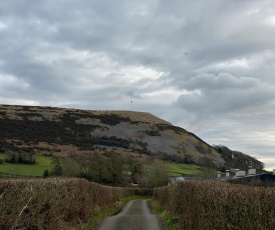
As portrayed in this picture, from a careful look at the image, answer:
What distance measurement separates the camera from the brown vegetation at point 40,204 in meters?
11.1

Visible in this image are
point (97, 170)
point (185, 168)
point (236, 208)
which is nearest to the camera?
point (236, 208)

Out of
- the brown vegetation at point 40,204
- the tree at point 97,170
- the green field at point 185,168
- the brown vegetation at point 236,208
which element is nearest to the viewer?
the brown vegetation at point 236,208

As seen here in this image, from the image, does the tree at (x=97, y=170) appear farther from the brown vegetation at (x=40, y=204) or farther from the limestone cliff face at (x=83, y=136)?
the brown vegetation at (x=40, y=204)

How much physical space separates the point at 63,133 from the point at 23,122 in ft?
56.5

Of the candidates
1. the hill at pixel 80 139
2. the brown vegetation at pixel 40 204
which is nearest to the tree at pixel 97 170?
the hill at pixel 80 139

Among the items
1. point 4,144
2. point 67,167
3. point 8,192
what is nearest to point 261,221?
point 8,192

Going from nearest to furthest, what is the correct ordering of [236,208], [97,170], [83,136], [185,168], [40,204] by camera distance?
[236,208] → [40,204] → [97,170] → [185,168] → [83,136]

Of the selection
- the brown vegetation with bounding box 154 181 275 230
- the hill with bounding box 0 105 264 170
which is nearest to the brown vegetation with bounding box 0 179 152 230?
the brown vegetation with bounding box 154 181 275 230

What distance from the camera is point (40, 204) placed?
46.3ft

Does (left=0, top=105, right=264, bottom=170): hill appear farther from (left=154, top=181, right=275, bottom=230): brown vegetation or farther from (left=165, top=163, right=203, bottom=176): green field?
(left=154, top=181, right=275, bottom=230): brown vegetation

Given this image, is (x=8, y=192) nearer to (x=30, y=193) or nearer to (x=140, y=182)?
(x=30, y=193)

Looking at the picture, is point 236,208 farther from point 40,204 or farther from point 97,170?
point 97,170

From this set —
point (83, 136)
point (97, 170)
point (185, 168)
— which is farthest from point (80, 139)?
point (97, 170)

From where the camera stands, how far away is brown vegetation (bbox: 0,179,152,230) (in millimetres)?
11062
